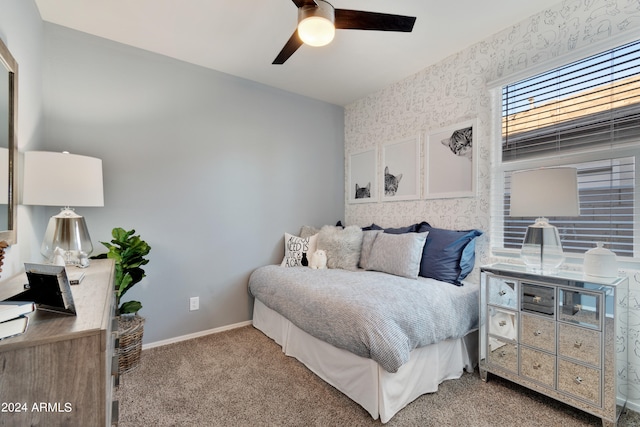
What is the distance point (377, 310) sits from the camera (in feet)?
5.64

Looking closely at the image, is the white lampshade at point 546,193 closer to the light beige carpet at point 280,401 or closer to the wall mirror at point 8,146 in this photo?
the light beige carpet at point 280,401

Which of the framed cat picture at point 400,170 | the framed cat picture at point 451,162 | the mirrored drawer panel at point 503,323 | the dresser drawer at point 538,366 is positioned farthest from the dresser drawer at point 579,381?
the framed cat picture at point 400,170

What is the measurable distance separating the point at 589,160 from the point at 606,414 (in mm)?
1481

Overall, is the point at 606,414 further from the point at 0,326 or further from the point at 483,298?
the point at 0,326

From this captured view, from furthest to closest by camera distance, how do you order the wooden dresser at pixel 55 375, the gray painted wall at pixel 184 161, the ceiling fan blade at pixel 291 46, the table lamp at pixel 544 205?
the gray painted wall at pixel 184 161
the ceiling fan blade at pixel 291 46
the table lamp at pixel 544 205
the wooden dresser at pixel 55 375

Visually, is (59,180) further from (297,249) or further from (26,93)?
(297,249)

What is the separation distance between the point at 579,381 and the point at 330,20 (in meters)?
2.42

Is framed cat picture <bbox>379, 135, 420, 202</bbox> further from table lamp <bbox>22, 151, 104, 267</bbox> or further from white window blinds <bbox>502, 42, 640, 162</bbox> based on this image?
table lamp <bbox>22, 151, 104, 267</bbox>

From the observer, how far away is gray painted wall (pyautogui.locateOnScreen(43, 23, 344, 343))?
7.59 ft

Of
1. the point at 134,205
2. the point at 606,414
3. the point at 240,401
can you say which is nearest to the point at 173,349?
the point at 240,401

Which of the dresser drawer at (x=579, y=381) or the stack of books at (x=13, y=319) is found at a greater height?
the stack of books at (x=13, y=319)

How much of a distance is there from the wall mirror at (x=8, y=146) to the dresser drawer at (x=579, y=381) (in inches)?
116

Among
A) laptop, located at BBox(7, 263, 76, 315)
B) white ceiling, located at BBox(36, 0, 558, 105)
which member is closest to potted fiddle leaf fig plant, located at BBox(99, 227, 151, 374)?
laptop, located at BBox(7, 263, 76, 315)

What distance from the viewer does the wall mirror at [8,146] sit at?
4.29 feet
